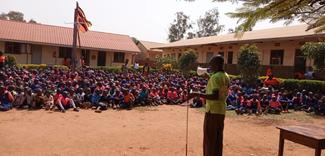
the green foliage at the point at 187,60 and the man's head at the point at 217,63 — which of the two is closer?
the man's head at the point at 217,63

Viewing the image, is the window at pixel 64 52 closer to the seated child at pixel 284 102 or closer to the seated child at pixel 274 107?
the seated child at pixel 284 102

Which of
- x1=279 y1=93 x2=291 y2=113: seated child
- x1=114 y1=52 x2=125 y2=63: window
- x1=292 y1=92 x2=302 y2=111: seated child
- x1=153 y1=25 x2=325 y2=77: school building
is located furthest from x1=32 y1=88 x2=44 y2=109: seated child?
x1=114 y1=52 x2=125 y2=63: window

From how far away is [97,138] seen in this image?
7.12m

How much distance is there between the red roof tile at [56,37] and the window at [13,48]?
0.84m

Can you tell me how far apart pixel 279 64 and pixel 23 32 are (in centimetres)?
1999

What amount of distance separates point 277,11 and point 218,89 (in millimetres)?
1184

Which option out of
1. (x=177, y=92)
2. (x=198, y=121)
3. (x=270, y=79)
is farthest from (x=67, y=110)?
(x=270, y=79)

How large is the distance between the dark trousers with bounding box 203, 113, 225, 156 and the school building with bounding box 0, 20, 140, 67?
72.6ft

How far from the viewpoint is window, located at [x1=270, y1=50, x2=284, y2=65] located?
2180cm

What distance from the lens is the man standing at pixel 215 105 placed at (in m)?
4.53

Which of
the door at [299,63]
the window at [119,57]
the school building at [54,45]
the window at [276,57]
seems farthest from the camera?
the window at [119,57]

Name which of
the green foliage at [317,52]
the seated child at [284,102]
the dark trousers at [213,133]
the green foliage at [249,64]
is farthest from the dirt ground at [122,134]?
the green foliage at [249,64]

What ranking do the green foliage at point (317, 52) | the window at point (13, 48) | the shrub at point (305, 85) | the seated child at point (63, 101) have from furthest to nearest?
the window at point (13, 48)
the shrub at point (305, 85)
the green foliage at point (317, 52)
the seated child at point (63, 101)

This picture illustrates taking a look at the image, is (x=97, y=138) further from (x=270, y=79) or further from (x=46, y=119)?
(x=270, y=79)
